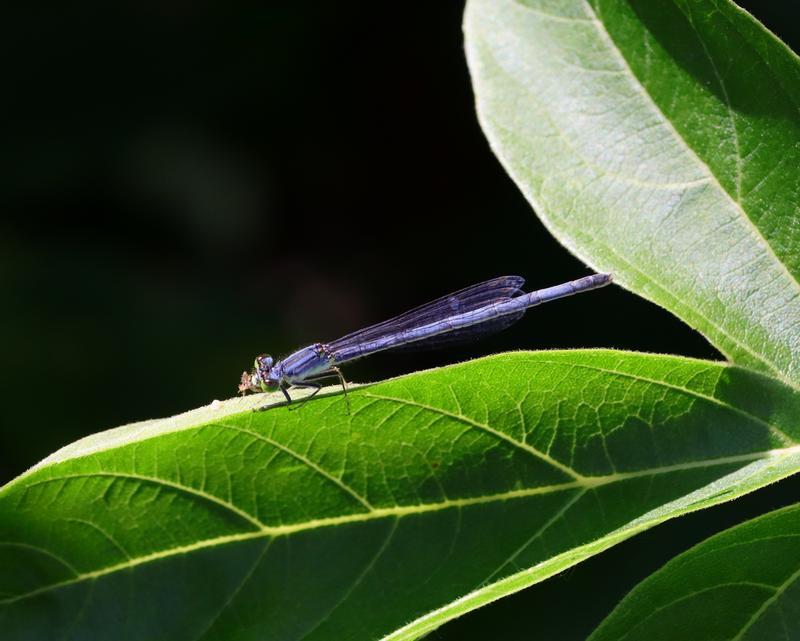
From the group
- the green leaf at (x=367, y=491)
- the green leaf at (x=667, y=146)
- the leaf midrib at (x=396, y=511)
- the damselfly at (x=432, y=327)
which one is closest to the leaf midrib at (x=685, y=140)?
the green leaf at (x=667, y=146)

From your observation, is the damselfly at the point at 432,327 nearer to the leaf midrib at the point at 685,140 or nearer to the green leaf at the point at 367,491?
the leaf midrib at the point at 685,140

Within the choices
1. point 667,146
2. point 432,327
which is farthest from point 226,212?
point 667,146

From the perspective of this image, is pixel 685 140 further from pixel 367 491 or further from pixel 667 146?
pixel 367 491

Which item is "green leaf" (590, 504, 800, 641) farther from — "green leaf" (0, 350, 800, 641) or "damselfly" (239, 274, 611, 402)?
"damselfly" (239, 274, 611, 402)

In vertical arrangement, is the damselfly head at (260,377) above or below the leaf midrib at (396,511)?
above

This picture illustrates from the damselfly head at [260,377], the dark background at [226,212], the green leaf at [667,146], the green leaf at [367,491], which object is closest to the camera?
the green leaf at [367,491]

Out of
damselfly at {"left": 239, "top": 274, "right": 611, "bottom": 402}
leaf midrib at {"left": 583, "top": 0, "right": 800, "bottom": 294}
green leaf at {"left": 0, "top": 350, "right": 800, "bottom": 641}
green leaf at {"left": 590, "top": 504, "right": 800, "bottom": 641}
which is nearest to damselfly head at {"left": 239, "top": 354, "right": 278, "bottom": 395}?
damselfly at {"left": 239, "top": 274, "right": 611, "bottom": 402}
